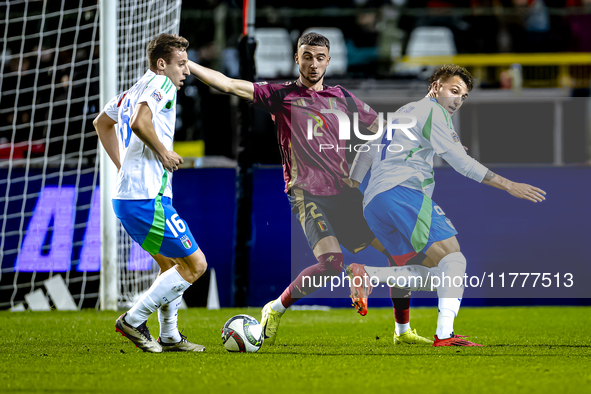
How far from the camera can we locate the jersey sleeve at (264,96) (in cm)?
469

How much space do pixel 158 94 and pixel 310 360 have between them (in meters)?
Answer: 1.74

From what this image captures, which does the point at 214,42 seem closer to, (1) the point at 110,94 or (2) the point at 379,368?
(1) the point at 110,94

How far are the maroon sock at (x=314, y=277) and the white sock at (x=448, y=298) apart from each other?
68 centimetres

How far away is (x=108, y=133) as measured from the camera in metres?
4.39

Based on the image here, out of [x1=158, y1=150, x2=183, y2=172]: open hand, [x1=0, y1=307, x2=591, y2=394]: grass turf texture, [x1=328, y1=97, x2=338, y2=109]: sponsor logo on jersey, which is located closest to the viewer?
[x1=0, y1=307, x2=591, y2=394]: grass turf texture

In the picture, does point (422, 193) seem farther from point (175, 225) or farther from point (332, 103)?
point (175, 225)

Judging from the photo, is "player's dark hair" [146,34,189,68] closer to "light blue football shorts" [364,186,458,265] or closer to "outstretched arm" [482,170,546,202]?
"light blue football shorts" [364,186,458,265]

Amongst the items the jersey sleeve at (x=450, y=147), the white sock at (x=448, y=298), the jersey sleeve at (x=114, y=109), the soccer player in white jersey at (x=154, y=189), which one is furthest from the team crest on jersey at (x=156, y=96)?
the white sock at (x=448, y=298)

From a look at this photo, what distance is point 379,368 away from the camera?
3523 millimetres

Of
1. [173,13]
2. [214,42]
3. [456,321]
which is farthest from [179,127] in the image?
[456,321]

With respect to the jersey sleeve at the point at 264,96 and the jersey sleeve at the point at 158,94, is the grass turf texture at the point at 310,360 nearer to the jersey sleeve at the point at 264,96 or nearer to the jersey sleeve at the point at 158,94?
the jersey sleeve at the point at 158,94

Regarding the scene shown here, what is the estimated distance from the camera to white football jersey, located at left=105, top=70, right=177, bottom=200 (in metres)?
4.00

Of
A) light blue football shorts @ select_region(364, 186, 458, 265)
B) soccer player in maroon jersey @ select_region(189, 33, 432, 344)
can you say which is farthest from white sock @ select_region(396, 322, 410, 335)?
light blue football shorts @ select_region(364, 186, 458, 265)

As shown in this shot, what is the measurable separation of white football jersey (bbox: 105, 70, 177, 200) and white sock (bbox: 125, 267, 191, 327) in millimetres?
504
